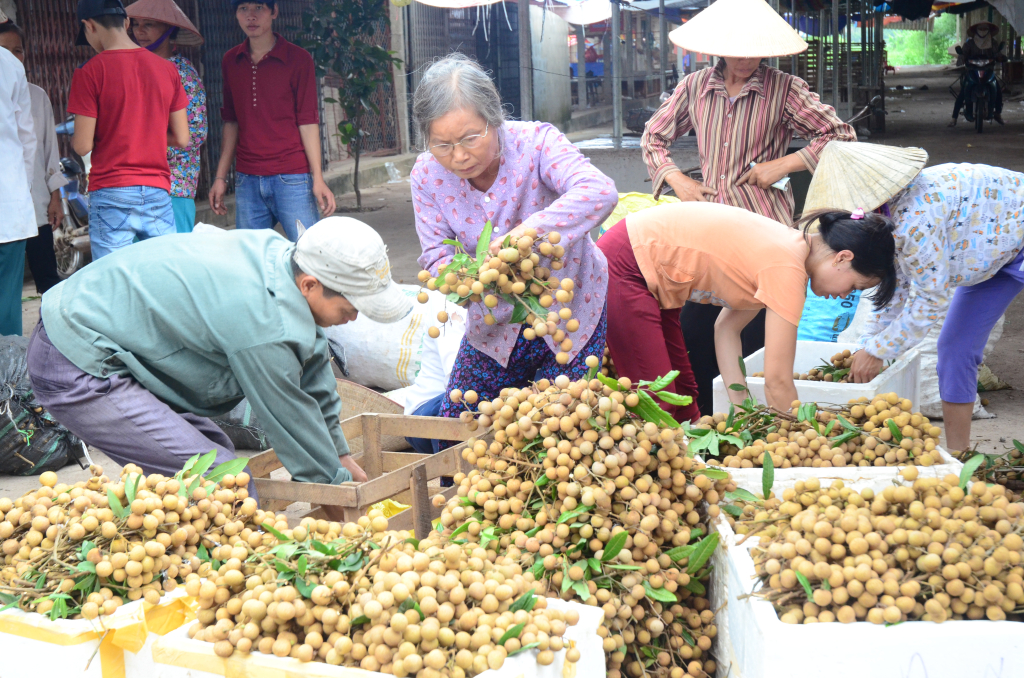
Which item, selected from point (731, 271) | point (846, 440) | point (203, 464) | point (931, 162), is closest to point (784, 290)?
point (731, 271)

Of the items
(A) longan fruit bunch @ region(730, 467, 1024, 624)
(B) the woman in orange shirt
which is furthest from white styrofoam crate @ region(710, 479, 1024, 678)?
(B) the woman in orange shirt

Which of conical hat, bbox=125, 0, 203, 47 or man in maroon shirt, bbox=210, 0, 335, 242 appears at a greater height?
conical hat, bbox=125, 0, 203, 47

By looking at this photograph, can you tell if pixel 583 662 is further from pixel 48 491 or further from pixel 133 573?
pixel 48 491

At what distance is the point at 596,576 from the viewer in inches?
62.2

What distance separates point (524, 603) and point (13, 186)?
139 inches

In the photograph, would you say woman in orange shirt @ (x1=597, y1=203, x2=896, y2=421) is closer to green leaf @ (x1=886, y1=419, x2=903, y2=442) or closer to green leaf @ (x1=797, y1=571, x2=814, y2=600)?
green leaf @ (x1=886, y1=419, x2=903, y2=442)

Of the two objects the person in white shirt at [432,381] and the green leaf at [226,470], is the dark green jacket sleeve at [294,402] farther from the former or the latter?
the person in white shirt at [432,381]

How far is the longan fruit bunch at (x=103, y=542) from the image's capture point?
1453 mm

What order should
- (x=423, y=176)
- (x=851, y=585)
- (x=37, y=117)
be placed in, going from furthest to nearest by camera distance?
(x=37, y=117) < (x=423, y=176) < (x=851, y=585)

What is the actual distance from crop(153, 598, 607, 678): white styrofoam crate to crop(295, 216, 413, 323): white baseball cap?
0.85 metres

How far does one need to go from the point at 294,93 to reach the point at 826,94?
13.1 m

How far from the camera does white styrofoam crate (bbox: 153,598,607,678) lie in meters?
1.24

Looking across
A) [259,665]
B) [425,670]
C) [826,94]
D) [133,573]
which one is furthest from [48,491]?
[826,94]

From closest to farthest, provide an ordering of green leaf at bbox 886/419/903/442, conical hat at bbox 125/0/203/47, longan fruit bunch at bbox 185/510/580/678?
longan fruit bunch at bbox 185/510/580/678 → green leaf at bbox 886/419/903/442 → conical hat at bbox 125/0/203/47
